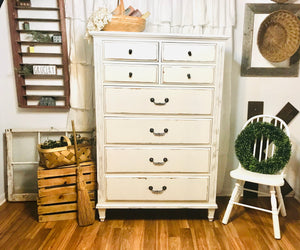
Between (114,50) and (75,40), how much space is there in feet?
1.91

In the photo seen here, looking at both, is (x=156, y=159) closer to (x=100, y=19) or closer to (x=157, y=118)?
(x=157, y=118)

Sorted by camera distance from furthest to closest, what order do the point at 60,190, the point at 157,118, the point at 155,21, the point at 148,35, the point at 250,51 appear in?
1. the point at 250,51
2. the point at 155,21
3. the point at 60,190
4. the point at 157,118
5. the point at 148,35

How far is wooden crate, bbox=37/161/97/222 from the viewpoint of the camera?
1976 mm

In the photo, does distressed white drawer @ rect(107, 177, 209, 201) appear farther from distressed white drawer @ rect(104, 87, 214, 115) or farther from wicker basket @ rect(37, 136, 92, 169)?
distressed white drawer @ rect(104, 87, 214, 115)

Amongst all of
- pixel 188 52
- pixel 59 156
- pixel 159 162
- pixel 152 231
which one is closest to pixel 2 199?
pixel 59 156

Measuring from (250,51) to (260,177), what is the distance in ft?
3.76

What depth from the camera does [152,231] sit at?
192 cm

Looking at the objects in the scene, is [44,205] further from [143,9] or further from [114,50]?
[143,9]

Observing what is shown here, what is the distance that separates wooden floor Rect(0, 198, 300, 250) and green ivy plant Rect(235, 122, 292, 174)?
1.50 feet

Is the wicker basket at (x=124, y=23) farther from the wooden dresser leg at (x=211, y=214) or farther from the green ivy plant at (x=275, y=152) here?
the wooden dresser leg at (x=211, y=214)

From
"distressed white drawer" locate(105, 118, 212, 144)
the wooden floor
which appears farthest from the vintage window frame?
the wooden floor

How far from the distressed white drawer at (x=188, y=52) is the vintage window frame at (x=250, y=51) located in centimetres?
67

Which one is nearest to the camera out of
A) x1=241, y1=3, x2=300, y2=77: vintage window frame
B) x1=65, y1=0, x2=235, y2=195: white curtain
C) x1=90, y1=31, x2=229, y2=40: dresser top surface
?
x1=90, y1=31, x2=229, y2=40: dresser top surface

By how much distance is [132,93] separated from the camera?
182cm
